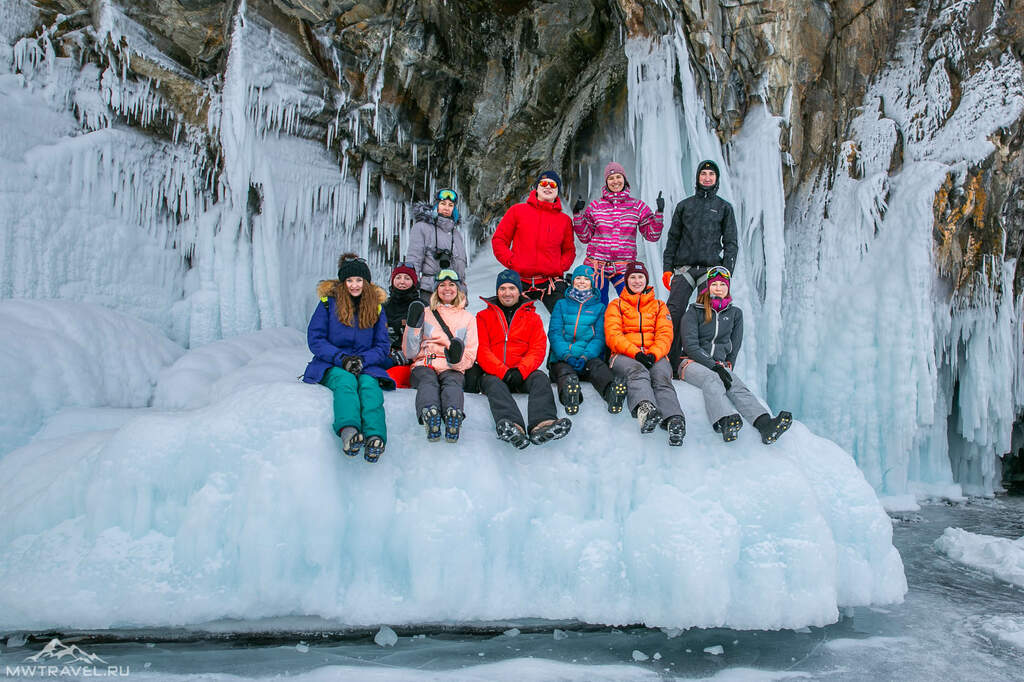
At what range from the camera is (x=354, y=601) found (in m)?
3.83

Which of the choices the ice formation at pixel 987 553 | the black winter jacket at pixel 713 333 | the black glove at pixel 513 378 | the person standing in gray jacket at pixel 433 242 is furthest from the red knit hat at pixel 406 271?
the ice formation at pixel 987 553

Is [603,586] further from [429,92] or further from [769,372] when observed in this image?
[429,92]

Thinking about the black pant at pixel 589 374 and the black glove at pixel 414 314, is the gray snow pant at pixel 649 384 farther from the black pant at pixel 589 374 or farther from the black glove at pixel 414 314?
the black glove at pixel 414 314

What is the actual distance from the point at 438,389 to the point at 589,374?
131 cm

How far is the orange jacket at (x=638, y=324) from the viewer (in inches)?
192

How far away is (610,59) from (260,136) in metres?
5.75

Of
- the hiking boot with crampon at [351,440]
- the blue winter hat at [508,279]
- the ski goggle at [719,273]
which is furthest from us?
the ski goggle at [719,273]

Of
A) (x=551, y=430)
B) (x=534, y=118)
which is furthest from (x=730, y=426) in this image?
(x=534, y=118)

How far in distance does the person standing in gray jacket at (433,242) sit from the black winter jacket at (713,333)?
2.55m

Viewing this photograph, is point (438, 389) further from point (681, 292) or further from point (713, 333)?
point (681, 292)

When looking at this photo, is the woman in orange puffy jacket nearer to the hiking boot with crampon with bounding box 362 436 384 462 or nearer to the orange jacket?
the orange jacket

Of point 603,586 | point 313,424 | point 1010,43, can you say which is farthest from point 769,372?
point 313,424

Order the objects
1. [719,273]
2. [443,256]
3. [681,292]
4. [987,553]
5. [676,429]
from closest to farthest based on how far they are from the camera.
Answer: [676,429] < [719,273] < [681,292] < [987,553] < [443,256]

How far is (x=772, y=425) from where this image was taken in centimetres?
436
